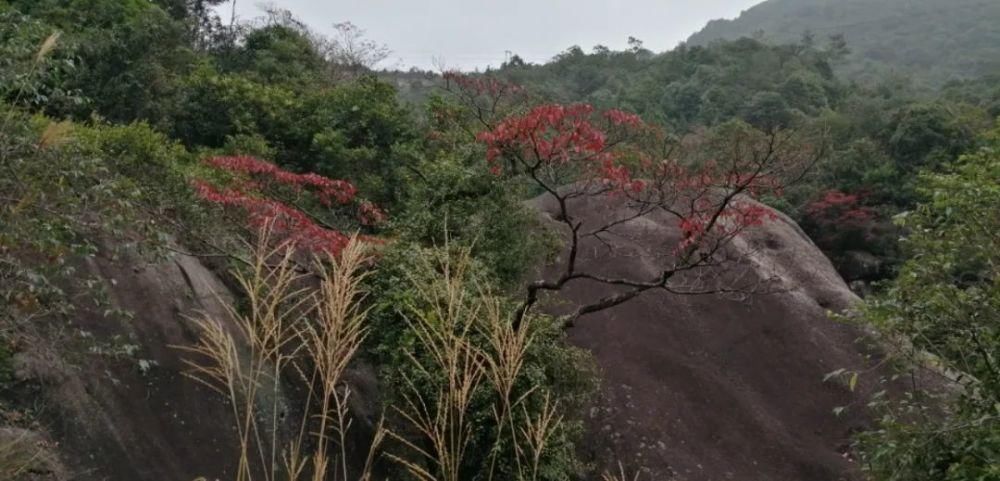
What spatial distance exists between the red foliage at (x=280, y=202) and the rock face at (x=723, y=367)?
2578 mm

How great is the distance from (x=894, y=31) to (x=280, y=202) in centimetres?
7262

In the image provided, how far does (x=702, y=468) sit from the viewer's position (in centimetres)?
910

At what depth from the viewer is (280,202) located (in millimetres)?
9203

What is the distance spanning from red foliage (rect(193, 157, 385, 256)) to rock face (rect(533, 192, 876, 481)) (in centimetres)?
258

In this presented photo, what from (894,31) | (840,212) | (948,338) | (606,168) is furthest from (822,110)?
(894,31)

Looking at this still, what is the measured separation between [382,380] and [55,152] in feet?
10.9

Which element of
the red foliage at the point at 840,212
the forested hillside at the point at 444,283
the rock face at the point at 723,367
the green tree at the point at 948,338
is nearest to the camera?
the forested hillside at the point at 444,283

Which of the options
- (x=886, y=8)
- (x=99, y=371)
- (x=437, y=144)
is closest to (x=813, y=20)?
(x=886, y=8)

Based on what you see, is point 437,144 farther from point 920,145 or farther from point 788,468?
point 920,145

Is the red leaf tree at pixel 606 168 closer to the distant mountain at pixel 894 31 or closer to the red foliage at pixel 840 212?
the red foliage at pixel 840 212

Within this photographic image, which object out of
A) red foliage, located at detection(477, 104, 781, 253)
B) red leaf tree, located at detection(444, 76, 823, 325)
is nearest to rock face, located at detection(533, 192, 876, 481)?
red leaf tree, located at detection(444, 76, 823, 325)

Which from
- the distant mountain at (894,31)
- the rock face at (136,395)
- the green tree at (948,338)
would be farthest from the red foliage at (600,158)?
the distant mountain at (894,31)

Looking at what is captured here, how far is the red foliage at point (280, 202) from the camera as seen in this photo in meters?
7.43

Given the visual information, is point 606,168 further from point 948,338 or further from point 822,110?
point 822,110
